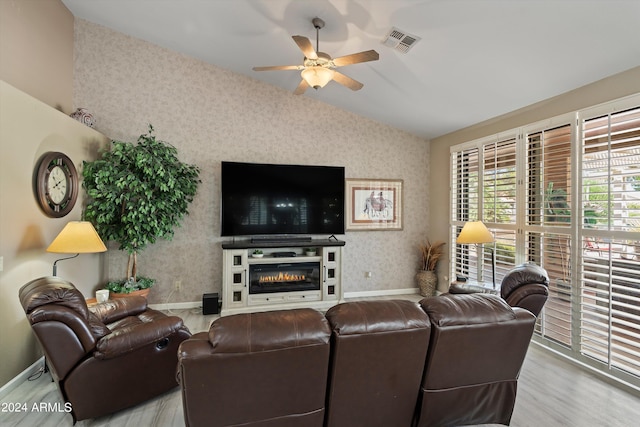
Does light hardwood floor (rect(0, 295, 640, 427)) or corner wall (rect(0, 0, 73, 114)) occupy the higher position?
corner wall (rect(0, 0, 73, 114))

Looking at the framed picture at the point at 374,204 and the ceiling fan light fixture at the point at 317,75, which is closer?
the ceiling fan light fixture at the point at 317,75

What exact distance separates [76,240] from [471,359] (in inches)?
134

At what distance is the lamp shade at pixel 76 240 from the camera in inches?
107

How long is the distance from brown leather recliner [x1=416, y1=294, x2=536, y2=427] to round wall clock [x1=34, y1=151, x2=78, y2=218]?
3604 mm

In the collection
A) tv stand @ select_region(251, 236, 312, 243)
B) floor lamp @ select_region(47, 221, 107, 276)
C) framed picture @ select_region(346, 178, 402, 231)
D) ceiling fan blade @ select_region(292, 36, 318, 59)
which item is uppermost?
ceiling fan blade @ select_region(292, 36, 318, 59)

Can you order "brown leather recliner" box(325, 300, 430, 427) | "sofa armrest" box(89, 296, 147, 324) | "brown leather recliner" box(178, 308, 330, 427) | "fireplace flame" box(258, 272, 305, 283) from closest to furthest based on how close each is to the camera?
"brown leather recliner" box(178, 308, 330, 427) → "brown leather recliner" box(325, 300, 430, 427) → "sofa armrest" box(89, 296, 147, 324) → "fireplace flame" box(258, 272, 305, 283)

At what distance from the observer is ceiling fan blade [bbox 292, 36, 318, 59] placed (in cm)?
241

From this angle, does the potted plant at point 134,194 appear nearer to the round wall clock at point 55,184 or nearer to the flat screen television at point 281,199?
the round wall clock at point 55,184

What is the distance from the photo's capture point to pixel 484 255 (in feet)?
14.0

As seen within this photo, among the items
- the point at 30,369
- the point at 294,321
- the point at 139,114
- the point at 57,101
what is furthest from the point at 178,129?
the point at 294,321

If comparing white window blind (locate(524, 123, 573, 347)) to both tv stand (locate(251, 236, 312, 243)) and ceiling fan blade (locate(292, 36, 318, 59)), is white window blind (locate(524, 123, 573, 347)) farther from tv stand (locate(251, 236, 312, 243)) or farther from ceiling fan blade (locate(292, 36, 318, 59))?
tv stand (locate(251, 236, 312, 243))

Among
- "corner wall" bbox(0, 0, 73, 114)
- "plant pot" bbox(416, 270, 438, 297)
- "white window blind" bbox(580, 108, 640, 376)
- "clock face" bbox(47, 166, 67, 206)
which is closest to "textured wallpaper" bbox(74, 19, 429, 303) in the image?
"corner wall" bbox(0, 0, 73, 114)

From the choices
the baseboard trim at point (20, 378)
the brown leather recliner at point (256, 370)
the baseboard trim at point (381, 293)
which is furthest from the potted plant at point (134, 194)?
the baseboard trim at point (381, 293)

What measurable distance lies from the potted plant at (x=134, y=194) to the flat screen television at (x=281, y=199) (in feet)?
2.27
